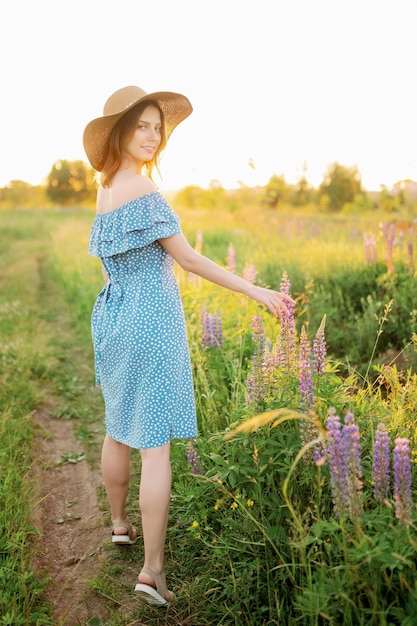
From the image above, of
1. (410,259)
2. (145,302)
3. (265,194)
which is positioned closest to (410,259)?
(410,259)

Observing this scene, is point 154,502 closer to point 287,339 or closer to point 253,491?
point 253,491

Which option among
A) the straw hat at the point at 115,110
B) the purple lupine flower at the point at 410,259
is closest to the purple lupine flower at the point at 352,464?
the straw hat at the point at 115,110

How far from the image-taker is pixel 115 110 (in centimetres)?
260

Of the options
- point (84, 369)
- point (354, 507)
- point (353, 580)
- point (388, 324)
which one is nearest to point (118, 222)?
point (354, 507)

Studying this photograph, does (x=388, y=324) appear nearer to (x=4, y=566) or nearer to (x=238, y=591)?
(x=238, y=591)

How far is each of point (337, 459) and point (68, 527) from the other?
1951mm

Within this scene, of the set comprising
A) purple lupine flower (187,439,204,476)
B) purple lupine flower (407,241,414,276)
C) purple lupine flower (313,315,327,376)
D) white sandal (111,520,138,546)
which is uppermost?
purple lupine flower (407,241,414,276)

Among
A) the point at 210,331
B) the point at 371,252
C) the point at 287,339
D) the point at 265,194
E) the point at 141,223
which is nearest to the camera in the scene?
the point at 141,223

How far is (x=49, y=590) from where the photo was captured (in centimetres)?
270

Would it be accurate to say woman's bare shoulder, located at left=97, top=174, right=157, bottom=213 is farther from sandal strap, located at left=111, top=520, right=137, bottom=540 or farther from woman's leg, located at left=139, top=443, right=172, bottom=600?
sandal strap, located at left=111, top=520, right=137, bottom=540

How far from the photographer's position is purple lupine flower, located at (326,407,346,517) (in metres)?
1.95

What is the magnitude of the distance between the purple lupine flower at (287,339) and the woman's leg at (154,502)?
0.73 metres

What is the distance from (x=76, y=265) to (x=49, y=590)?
8.56 metres

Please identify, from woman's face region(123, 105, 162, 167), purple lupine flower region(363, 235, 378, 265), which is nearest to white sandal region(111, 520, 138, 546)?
woman's face region(123, 105, 162, 167)
